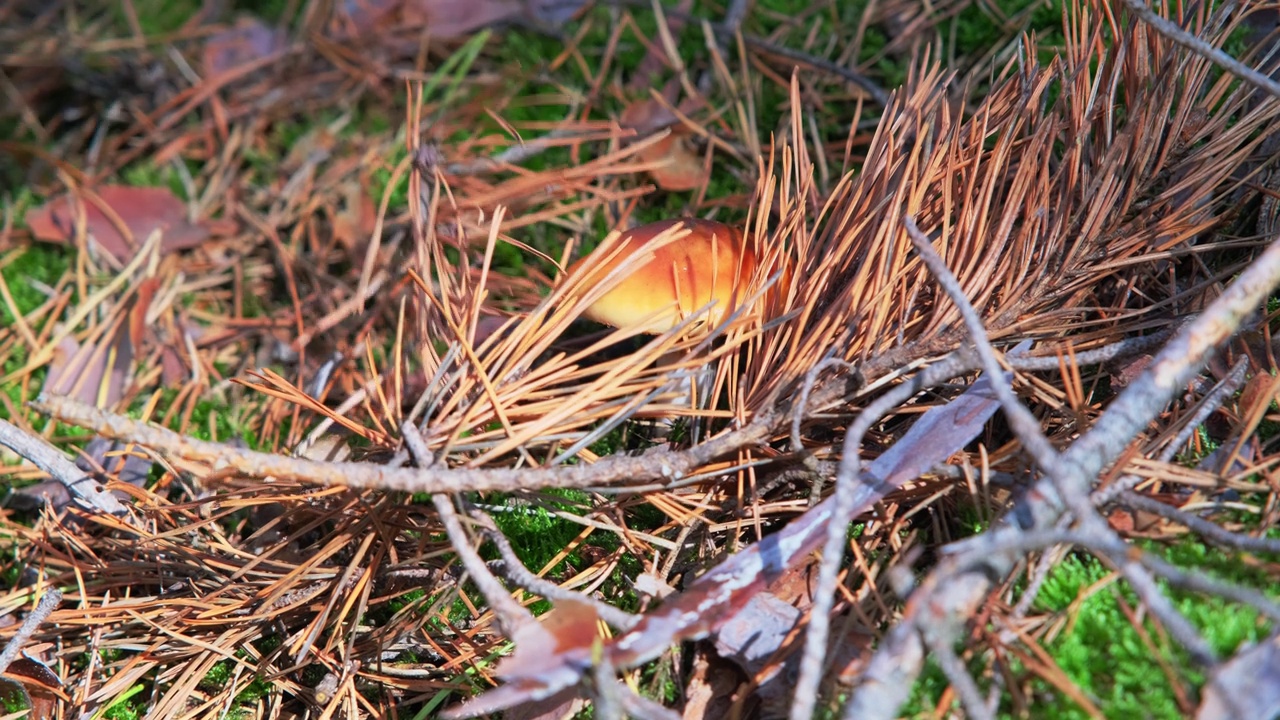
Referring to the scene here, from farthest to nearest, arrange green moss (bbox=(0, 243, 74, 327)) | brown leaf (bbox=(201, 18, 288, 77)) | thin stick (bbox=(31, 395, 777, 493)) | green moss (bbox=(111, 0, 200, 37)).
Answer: green moss (bbox=(111, 0, 200, 37)) → brown leaf (bbox=(201, 18, 288, 77)) → green moss (bbox=(0, 243, 74, 327)) → thin stick (bbox=(31, 395, 777, 493))

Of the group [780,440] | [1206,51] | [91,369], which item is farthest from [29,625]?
[1206,51]

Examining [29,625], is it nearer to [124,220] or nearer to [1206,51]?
[124,220]

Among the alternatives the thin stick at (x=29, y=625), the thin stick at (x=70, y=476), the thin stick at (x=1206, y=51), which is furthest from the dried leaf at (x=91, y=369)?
the thin stick at (x=1206, y=51)

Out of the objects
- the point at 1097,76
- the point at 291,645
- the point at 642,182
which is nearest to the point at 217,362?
the point at 291,645

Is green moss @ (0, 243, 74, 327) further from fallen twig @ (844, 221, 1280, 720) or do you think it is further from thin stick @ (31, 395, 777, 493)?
fallen twig @ (844, 221, 1280, 720)

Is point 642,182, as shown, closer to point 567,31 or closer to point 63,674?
point 567,31

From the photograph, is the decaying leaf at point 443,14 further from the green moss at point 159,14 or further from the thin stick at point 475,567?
the thin stick at point 475,567

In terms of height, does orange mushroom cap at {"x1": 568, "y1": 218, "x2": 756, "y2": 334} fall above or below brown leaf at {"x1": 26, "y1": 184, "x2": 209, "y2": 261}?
above

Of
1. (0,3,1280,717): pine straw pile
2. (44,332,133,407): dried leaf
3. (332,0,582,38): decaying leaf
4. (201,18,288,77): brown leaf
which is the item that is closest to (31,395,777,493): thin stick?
(0,3,1280,717): pine straw pile
